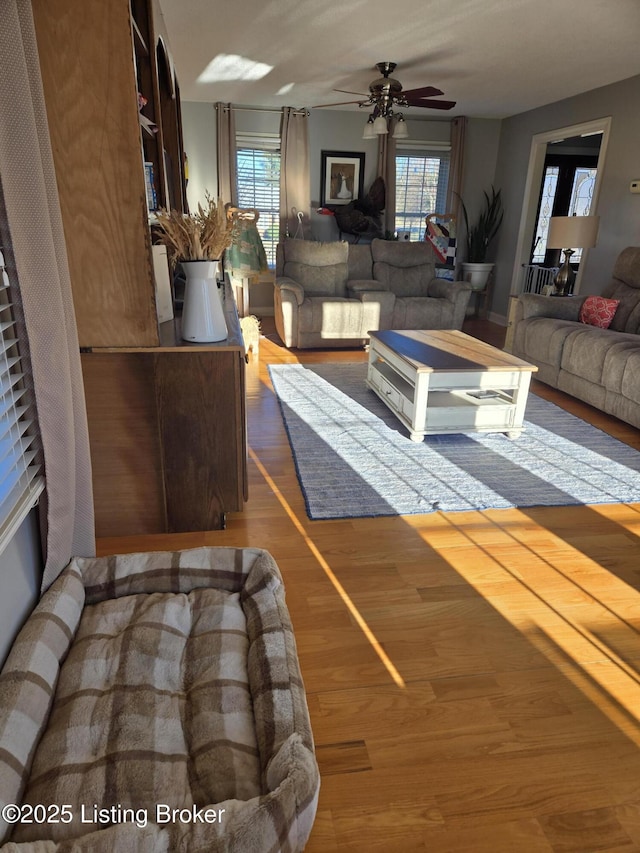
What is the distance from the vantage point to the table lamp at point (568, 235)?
14.4ft

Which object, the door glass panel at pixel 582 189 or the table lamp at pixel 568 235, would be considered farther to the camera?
the door glass panel at pixel 582 189

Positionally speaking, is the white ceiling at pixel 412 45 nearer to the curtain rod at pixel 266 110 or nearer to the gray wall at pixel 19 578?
the curtain rod at pixel 266 110

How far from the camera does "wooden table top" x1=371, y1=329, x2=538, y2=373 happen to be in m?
3.03

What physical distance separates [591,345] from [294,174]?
4316 mm

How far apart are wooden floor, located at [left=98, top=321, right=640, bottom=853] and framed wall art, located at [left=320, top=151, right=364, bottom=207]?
16.9 ft

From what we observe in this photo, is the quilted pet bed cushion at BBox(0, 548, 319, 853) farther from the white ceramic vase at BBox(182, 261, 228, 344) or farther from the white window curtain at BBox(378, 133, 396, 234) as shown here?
the white window curtain at BBox(378, 133, 396, 234)

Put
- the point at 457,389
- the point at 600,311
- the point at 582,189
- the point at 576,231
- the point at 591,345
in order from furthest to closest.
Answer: the point at 582,189 < the point at 576,231 < the point at 600,311 < the point at 591,345 < the point at 457,389

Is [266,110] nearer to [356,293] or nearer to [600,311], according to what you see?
[356,293]

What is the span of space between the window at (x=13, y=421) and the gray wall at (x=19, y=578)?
116 mm

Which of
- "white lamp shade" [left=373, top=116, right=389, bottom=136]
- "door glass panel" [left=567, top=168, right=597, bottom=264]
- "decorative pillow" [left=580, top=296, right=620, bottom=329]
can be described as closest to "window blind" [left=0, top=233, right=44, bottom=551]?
"decorative pillow" [left=580, top=296, right=620, bottom=329]

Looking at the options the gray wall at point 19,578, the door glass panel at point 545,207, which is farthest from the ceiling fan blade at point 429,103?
the gray wall at point 19,578

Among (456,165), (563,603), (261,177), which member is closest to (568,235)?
(456,165)

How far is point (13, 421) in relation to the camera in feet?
4.08

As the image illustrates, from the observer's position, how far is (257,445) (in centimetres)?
302
